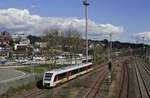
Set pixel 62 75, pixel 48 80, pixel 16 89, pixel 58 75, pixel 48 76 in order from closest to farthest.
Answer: pixel 16 89 → pixel 48 80 → pixel 48 76 → pixel 58 75 → pixel 62 75

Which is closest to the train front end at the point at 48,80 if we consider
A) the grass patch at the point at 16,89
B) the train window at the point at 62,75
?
the grass patch at the point at 16,89

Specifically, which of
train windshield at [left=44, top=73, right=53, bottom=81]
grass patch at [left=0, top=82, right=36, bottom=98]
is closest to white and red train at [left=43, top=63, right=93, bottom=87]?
train windshield at [left=44, top=73, right=53, bottom=81]

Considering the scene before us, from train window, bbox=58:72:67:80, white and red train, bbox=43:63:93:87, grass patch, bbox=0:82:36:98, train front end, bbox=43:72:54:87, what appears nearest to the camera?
grass patch, bbox=0:82:36:98

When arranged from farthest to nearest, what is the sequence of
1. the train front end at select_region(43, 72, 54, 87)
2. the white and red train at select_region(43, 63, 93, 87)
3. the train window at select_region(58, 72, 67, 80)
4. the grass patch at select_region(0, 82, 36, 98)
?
the train window at select_region(58, 72, 67, 80)
the white and red train at select_region(43, 63, 93, 87)
the train front end at select_region(43, 72, 54, 87)
the grass patch at select_region(0, 82, 36, 98)

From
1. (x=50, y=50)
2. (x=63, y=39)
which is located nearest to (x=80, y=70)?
(x=50, y=50)

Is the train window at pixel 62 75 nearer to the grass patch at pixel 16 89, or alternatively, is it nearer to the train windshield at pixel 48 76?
the train windshield at pixel 48 76

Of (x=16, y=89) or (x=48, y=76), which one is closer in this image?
(x=16, y=89)

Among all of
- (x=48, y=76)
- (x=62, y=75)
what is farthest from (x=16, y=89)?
(x=62, y=75)

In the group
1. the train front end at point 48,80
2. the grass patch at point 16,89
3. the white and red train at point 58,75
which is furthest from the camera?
the white and red train at point 58,75

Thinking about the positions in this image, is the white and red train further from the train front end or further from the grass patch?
the grass patch

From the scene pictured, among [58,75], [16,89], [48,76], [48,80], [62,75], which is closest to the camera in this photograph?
[16,89]

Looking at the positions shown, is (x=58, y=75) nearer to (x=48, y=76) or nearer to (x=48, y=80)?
(x=48, y=76)

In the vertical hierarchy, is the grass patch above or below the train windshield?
below

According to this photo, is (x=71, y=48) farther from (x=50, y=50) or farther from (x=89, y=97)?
(x=89, y=97)
